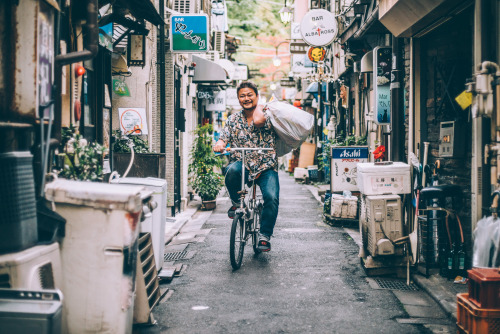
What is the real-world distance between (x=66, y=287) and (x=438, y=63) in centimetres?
629

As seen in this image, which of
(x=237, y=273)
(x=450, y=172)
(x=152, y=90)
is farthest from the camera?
(x=152, y=90)

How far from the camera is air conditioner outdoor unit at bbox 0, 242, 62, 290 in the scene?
3.61 m

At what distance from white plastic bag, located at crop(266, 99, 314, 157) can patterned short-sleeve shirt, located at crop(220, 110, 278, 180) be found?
13cm

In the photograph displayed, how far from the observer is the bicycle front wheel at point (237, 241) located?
6.95 m

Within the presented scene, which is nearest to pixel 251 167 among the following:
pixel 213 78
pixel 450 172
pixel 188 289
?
pixel 188 289

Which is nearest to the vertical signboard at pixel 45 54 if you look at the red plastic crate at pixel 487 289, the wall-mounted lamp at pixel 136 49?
the red plastic crate at pixel 487 289

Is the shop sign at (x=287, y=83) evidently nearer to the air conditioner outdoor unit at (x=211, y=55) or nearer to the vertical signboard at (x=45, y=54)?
the air conditioner outdoor unit at (x=211, y=55)

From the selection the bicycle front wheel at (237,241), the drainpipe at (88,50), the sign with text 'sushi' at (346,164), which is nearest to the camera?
the drainpipe at (88,50)

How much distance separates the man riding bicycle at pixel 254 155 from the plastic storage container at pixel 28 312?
4.12m

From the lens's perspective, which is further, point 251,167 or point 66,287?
point 251,167

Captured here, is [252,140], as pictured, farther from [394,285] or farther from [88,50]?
[88,50]

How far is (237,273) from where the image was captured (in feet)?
22.9

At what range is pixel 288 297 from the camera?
593 cm

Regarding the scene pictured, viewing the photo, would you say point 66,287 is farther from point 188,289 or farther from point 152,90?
point 152,90
